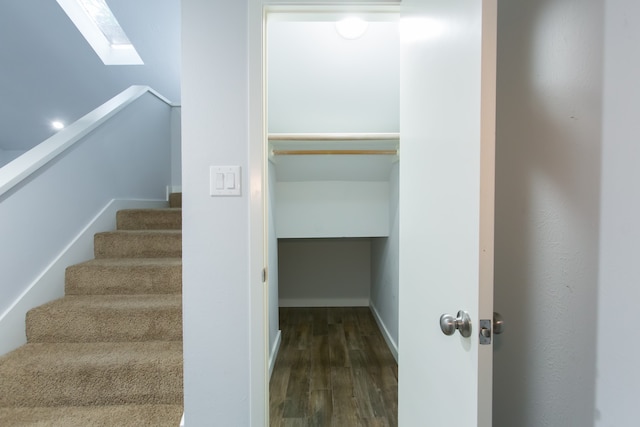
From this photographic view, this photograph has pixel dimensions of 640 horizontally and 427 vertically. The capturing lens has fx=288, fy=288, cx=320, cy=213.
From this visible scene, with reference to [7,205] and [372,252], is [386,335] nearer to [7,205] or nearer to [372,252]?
[372,252]

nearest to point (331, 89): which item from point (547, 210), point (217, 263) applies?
point (217, 263)

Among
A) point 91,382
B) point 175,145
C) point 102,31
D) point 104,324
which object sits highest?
point 102,31

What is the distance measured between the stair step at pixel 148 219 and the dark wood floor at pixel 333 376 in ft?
4.68

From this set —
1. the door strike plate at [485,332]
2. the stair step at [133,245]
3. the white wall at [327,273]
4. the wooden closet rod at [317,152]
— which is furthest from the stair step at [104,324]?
the white wall at [327,273]

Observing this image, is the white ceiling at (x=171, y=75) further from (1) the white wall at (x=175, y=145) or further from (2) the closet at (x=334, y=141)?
(1) the white wall at (x=175, y=145)

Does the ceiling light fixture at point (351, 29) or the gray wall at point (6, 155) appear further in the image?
the gray wall at point (6, 155)

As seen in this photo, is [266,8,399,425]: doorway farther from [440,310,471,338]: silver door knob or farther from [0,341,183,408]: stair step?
[440,310,471,338]: silver door knob

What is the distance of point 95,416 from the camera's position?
51.8 inches

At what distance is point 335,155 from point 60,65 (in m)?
3.12

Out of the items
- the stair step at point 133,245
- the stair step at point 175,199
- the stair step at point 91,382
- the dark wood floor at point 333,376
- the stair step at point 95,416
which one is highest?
the stair step at point 175,199

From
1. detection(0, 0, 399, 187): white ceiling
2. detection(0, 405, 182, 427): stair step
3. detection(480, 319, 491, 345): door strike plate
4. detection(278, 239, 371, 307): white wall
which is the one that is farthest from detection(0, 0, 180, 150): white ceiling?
detection(480, 319, 491, 345): door strike plate

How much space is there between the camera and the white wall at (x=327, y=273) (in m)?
3.41

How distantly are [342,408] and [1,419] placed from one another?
5.29 feet

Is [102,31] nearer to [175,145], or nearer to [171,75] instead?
[171,75]
